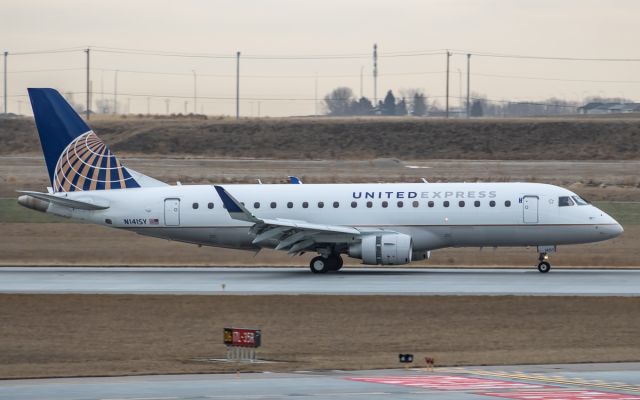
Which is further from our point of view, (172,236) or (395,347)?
(172,236)

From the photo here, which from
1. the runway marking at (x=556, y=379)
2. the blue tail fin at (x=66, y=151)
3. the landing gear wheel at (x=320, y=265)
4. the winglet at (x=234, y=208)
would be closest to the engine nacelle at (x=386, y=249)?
the landing gear wheel at (x=320, y=265)

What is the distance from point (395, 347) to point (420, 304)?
7.23 metres

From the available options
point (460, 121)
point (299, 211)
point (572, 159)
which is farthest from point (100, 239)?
point (460, 121)

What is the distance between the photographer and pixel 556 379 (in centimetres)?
2225

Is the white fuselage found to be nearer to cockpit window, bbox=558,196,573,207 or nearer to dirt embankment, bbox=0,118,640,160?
cockpit window, bbox=558,196,573,207

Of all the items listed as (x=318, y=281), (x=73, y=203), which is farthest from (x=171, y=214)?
(x=318, y=281)

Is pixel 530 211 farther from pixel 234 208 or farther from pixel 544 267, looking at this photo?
pixel 234 208

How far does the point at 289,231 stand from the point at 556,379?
945 inches

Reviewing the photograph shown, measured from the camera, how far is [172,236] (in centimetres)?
4866

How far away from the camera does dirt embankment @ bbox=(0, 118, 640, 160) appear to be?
11144cm

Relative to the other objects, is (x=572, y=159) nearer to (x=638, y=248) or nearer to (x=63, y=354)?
(x=638, y=248)

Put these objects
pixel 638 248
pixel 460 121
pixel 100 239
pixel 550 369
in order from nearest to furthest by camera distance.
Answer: pixel 550 369 < pixel 638 248 < pixel 100 239 < pixel 460 121

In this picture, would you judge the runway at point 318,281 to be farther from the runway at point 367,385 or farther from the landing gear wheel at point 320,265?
the runway at point 367,385

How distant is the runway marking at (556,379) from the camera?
68.8ft
